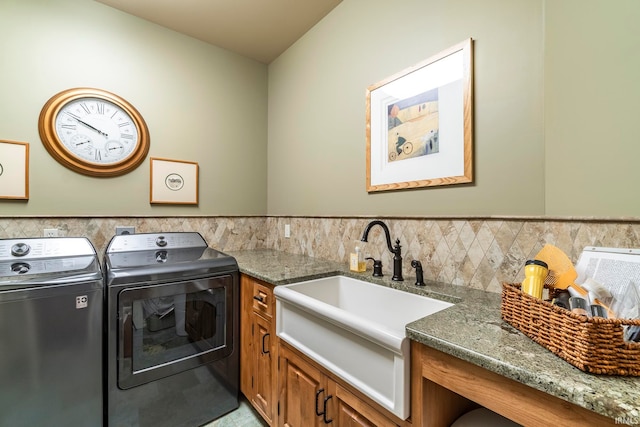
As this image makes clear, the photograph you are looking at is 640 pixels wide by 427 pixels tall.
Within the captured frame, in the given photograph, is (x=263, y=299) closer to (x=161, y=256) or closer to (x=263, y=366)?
(x=263, y=366)

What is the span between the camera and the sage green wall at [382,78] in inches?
46.1

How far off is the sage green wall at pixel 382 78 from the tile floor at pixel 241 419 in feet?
4.71

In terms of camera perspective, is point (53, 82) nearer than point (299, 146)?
Yes

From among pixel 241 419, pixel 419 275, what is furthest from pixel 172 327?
pixel 419 275

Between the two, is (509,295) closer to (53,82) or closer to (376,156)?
(376,156)

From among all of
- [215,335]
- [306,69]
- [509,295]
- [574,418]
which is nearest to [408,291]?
[509,295]

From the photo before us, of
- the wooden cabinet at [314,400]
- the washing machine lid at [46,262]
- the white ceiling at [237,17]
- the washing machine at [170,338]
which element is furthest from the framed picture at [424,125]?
the washing machine lid at [46,262]

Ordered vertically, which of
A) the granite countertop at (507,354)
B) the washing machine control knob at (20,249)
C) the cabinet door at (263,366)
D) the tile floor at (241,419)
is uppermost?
the washing machine control knob at (20,249)

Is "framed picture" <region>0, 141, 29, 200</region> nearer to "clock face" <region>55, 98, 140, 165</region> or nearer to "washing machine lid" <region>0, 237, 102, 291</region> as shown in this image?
"clock face" <region>55, 98, 140, 165</region>

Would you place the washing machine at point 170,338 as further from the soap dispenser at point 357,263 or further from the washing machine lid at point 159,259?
the soap dispenser at point 357,263

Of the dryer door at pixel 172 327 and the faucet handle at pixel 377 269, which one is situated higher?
the faucet handle at pixel 377 269

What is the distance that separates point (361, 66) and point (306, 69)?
683 millimetres

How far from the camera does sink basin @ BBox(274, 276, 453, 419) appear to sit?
866mm

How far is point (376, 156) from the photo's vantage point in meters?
1.77
